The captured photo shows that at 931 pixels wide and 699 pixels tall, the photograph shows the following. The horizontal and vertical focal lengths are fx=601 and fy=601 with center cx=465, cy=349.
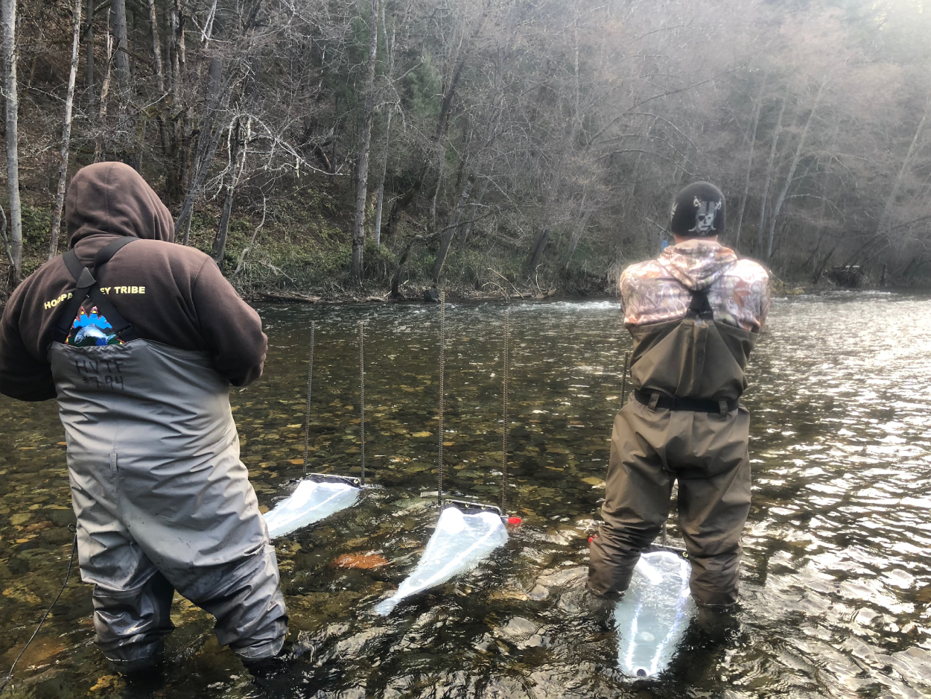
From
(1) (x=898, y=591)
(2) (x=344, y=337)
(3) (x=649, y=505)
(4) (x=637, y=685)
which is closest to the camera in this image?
(4) (x=637, y=685)

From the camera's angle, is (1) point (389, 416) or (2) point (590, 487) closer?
(2) point (590, 487)

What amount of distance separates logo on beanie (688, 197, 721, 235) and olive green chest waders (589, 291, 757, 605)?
334 mm

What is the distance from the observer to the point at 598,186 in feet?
77.6

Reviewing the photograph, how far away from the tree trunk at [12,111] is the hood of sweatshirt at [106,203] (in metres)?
11.3

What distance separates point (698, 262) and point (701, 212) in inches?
10.2

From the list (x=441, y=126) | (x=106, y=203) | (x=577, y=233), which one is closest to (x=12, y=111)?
(x=106, y=203)

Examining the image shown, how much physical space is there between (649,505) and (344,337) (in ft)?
33.7

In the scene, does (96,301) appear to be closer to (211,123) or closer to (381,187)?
(211,123)

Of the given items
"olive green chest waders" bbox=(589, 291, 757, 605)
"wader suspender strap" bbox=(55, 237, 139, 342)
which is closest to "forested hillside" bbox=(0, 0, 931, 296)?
"wader suspender strap" bbox=(55, 237, 139, 342)

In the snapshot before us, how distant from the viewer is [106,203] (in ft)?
7.25

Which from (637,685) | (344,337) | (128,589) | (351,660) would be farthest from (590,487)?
(344,337)

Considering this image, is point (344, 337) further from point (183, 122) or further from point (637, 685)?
point (637, 685)

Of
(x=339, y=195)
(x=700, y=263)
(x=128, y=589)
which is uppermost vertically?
(x=339, y=195)

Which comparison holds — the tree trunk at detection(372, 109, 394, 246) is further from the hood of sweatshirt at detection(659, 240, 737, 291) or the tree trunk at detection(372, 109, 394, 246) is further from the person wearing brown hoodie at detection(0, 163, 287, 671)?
the person wearing brown hoodie at detection(0, 163, 287, 671)
